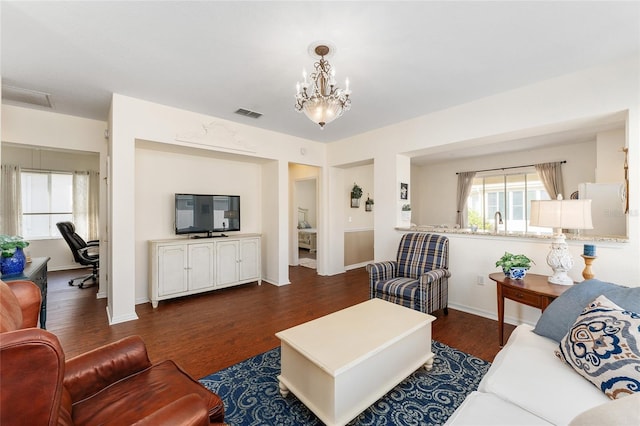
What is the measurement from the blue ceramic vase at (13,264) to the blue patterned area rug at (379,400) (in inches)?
75.1

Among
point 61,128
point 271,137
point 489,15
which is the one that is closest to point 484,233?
point 489,15

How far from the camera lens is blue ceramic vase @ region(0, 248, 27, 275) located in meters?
2.28

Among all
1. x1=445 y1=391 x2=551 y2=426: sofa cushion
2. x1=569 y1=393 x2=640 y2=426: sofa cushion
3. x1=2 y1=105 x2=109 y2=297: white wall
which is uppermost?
x1=2 y1=105 x2=109 y2=297: white wall

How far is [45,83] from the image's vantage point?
9.29ft

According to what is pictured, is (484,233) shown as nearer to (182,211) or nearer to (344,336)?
(344,336)

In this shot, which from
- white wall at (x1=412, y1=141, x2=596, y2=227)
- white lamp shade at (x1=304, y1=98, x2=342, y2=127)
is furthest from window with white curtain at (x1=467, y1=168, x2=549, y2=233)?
white lamp shade at (x1=304, y1=98, x2=342, y2=127)

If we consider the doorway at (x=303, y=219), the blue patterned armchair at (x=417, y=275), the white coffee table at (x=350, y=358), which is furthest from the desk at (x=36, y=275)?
the doorway at (x=303, y=219)

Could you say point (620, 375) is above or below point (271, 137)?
below

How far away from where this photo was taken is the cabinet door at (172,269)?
3701mm

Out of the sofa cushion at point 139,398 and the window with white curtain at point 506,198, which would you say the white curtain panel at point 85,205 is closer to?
the sofa cushion at point 139,398

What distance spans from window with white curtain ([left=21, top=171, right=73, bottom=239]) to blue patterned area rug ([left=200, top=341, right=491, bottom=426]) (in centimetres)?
645

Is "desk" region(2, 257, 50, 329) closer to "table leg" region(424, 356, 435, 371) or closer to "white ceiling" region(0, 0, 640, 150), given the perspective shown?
"white ceiling" region(0, 0, 640, 150)

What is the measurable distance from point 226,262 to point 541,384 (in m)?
3.96

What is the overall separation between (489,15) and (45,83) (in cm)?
417
